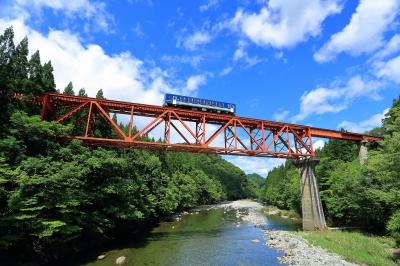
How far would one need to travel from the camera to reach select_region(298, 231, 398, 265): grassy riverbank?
21328 millimetres

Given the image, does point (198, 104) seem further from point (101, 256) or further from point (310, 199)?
point (310, 199)

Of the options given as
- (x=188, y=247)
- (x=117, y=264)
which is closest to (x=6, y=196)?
(x=117, y=264)

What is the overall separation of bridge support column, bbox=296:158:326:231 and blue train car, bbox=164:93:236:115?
45.4 ft

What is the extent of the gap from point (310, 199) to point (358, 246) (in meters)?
15.5

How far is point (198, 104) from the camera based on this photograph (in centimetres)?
3750

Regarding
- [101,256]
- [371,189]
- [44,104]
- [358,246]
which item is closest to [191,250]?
[101,256]

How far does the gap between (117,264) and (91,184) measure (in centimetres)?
767

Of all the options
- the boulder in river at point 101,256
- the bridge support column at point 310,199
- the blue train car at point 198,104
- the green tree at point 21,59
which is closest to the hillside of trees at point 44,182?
the green tree at point 21,59

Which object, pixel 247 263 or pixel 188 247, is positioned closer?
pixel 247 263

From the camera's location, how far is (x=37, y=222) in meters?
19.4

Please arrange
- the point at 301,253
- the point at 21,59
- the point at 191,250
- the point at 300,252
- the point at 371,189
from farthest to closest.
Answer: the point at 21,59 → the point at 371,189 → the point at 191,250 → the point at 300,252 → the point at 301,253

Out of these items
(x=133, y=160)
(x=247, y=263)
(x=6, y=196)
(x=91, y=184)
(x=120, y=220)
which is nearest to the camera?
(x=6, y=196)

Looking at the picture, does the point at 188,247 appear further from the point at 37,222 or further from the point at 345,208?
the point at 345,208

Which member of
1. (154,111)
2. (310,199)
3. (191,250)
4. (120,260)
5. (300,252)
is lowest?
(191,250)
